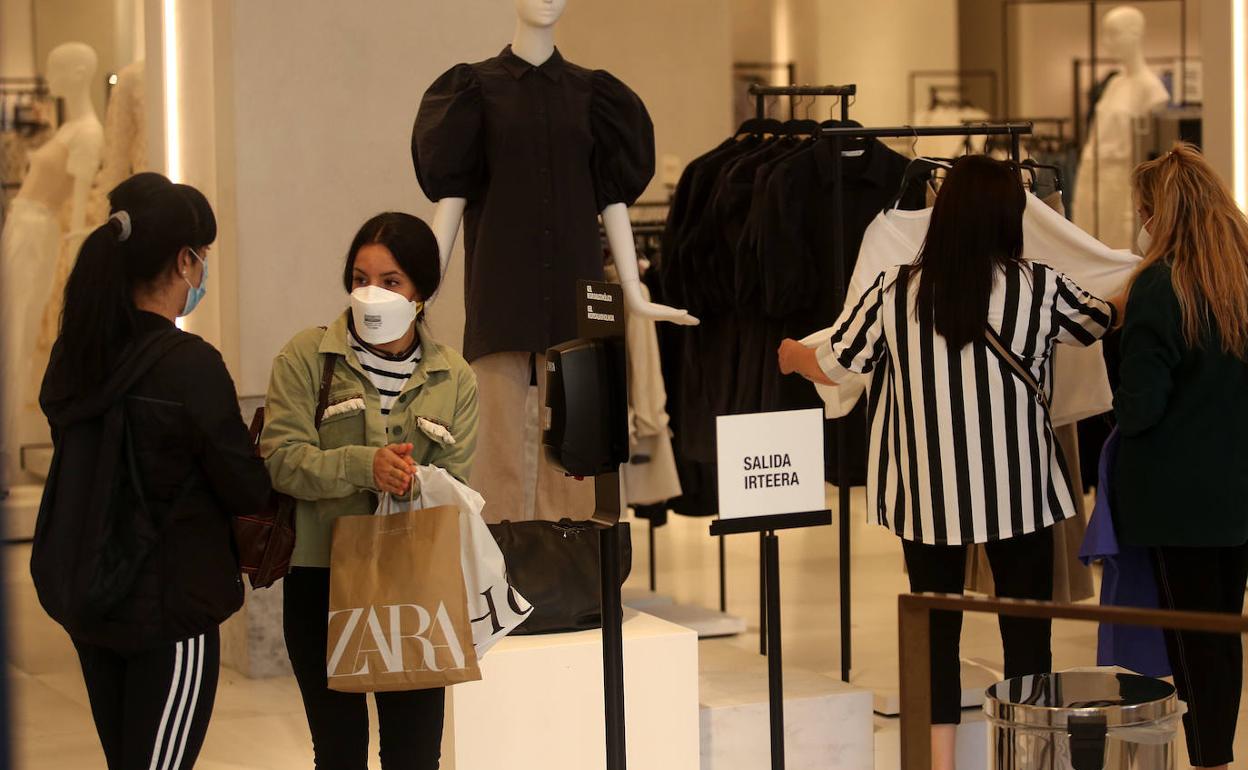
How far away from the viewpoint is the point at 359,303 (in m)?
2.69

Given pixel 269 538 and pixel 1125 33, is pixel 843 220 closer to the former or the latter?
pixel 269 538

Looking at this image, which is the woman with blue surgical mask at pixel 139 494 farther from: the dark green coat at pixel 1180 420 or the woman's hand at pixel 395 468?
the dark green coat at pixel 1180 420

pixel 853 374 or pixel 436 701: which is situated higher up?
pixel 853 374

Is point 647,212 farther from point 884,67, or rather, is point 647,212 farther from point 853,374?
point 853,374

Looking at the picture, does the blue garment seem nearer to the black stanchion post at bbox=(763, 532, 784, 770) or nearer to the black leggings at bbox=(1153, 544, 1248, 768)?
the black leggings at bbox=(1153, 544, 1248, 768)

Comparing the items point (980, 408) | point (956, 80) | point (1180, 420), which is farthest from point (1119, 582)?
point (956, 80)

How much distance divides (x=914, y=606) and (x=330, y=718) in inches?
41.9

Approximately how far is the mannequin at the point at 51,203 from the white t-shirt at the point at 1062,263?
3979mm

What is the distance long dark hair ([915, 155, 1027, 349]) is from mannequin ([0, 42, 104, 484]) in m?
4.54

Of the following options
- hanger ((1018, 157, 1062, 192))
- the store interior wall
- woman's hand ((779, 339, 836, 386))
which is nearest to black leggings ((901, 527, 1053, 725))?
woman's hand ((779, 339, 836, 386))

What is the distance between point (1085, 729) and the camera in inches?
Answer: 112

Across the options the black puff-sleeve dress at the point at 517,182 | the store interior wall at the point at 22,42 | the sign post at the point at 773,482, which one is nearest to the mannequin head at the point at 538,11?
the black puff-sleeve dress at the point at 517,182

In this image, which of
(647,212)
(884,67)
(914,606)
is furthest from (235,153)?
(884,67)

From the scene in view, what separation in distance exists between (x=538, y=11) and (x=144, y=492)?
1797 millimetres
